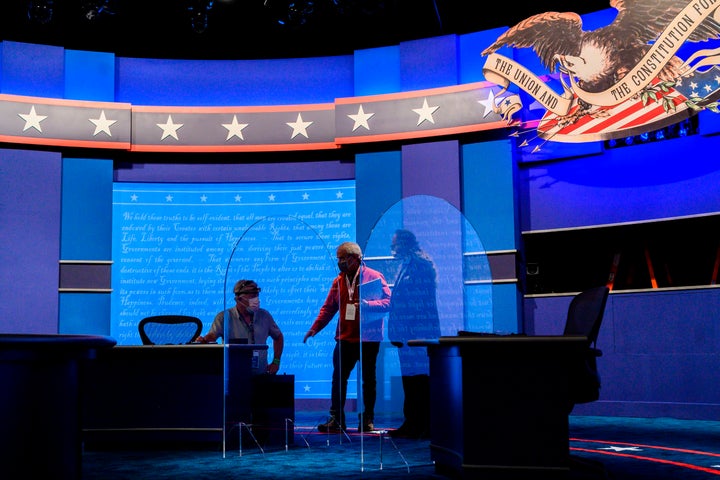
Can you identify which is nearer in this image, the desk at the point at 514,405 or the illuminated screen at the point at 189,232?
the desk at the point at 514,405

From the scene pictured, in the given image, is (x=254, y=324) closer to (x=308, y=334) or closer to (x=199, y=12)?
(x=308, y=334)

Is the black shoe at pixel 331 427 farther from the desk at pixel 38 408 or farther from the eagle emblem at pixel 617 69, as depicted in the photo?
the eagle emblem at pixel 617 69

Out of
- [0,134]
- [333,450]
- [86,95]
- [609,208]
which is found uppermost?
[86,95]

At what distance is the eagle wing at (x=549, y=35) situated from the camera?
730 centimetres

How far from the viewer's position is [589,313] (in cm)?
416

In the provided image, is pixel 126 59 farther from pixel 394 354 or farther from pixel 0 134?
pixel 394 354

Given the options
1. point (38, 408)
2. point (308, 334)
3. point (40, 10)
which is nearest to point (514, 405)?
point (38, 408)

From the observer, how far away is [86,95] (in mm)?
8375

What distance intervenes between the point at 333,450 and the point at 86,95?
509cm

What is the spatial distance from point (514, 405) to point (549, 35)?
4.74 metres

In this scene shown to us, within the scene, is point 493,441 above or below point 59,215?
below

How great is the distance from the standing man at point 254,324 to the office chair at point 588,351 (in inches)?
83.5

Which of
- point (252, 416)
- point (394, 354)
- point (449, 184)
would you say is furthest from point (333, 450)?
point (449, 184)

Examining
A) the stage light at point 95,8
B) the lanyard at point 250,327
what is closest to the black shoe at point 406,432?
the lanyard at point 250,327
